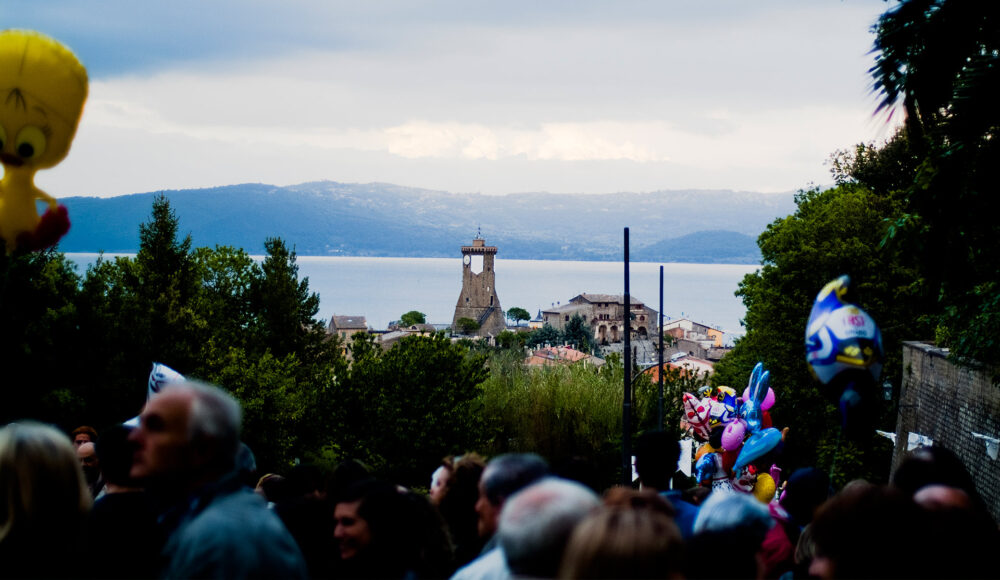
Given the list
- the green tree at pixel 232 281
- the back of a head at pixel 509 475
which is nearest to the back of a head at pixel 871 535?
the back of a head at pixel 509 475

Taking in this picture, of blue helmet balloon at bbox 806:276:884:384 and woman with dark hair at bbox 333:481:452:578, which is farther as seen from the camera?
blue helmet balloon at bbox 806:276:884:384

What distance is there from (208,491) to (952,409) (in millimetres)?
18916

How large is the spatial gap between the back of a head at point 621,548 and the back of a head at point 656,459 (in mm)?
2792

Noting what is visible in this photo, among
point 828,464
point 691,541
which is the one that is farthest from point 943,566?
point 828,464

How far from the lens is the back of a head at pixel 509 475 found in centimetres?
421

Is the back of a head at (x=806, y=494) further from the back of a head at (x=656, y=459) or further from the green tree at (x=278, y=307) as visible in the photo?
the green tree at (x=278, y=307)

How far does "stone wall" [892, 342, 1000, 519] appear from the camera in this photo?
17109mm

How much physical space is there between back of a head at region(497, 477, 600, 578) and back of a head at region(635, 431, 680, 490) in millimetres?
2487

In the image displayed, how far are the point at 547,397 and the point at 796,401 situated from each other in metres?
10.4

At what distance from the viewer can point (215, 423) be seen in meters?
3.66

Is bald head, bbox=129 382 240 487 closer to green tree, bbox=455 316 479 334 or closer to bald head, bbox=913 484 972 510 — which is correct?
bald head, bbox=913 484 972 510

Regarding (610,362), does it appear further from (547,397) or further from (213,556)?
(213,556)

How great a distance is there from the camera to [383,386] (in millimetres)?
33562

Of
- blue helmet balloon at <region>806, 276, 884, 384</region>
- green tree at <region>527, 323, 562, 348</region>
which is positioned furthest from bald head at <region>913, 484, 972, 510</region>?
green tree at <region>527, 323, 562, 348</region>
